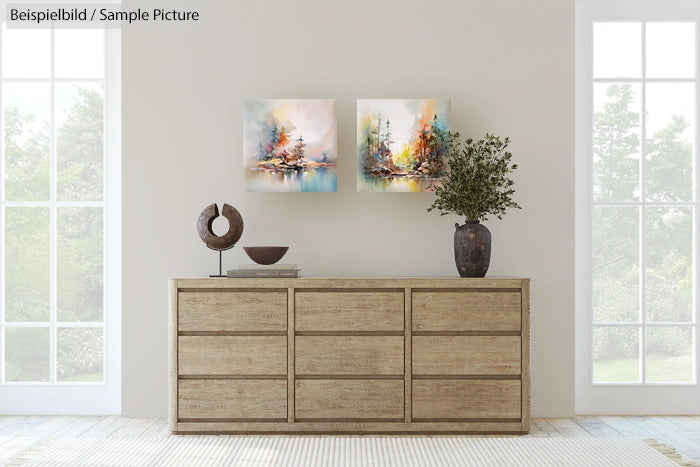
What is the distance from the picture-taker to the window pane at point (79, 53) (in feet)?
13.5

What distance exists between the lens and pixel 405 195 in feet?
13.0

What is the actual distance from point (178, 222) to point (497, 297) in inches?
68.8

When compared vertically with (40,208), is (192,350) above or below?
below

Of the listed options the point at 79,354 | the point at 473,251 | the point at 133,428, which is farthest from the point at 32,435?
the point at 473,251

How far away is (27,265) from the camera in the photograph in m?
4.09

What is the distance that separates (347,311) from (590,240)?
1.52 meters

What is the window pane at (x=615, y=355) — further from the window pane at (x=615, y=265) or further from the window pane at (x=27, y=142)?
the window pane at (x=27, y=142)

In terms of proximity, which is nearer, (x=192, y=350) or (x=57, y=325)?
(x=192, y=350)

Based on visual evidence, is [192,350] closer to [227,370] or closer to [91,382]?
[227,370]

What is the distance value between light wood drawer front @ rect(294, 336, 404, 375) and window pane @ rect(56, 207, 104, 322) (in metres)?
1.34

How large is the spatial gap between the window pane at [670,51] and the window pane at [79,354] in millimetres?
3502

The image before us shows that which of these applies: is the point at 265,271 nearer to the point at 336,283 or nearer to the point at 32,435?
the point at 336,283

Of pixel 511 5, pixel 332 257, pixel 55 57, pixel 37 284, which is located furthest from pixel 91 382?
pixel 511 5

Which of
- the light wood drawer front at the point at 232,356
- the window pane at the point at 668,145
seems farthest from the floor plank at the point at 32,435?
the window pane at the point at 668,145
